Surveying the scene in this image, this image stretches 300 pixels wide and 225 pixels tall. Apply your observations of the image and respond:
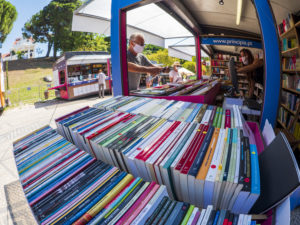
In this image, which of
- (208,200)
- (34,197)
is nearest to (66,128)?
(34,197)

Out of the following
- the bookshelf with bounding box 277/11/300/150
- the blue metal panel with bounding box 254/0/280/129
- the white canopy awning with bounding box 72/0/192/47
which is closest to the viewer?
the blue metal panel with bounding box 254/0/280/129

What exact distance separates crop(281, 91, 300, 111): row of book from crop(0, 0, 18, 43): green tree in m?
32.0

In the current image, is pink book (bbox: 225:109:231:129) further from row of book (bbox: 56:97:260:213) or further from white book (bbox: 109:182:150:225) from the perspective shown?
white book (bbox: 109:182:150:225)

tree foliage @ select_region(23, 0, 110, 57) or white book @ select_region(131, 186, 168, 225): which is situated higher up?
tree foliage @ select_region(23, 0, 110, 57)

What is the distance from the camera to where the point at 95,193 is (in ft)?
2.10

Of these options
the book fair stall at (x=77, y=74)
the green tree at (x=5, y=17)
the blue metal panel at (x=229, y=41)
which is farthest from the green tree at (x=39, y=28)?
the blue metal panel at (x=229, y=41)

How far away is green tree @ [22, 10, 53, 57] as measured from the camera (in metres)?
28.1

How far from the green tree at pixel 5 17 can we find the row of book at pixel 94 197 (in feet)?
105

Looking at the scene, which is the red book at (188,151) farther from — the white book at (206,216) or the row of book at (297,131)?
the row of book at (297,131)

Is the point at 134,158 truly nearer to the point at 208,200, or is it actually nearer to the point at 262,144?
the point at 208,200

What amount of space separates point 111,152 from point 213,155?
1.40 ft

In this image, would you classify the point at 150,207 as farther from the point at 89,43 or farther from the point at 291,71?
the point at 89,43

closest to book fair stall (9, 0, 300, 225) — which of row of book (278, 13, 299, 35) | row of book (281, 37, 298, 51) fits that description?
row of book (278, 13, 299, 35)

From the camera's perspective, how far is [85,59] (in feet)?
34.6
